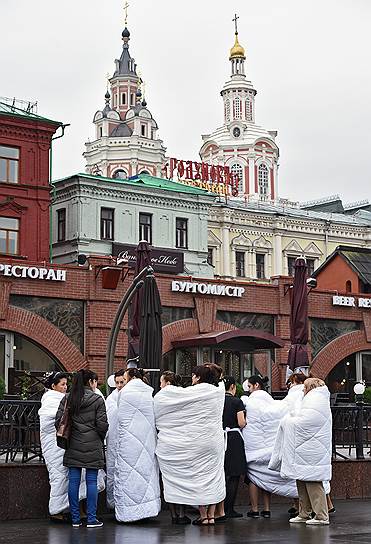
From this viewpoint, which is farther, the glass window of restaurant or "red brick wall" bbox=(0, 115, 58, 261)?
"red brick wall" bbox=(0, 115, 58, 261)

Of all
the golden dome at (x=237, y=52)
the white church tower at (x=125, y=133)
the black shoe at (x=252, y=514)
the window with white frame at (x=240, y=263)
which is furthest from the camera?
the golden dome at (x=237, y=52)

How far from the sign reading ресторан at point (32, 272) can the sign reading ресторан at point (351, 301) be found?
9343 millimetres

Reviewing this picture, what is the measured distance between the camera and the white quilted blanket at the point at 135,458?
1190 cm

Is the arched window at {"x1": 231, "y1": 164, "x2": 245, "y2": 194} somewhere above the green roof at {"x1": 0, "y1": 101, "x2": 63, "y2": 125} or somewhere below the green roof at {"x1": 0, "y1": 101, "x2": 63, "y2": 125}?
above

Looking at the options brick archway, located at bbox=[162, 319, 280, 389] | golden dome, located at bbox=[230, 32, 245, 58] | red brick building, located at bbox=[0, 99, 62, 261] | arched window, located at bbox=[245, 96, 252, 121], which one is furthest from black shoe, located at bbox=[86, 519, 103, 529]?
golden dome, located at bbox=[230, 32, 245, 58]

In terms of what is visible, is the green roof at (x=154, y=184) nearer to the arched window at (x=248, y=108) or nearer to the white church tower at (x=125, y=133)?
the white church tower at (x=125, y=133)

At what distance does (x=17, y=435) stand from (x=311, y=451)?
150 inches

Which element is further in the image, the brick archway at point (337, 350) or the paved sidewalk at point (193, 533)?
the brick archway at point (337, 350)

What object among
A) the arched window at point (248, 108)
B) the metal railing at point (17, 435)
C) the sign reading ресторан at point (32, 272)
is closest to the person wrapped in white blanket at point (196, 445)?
the metal railing at point (17, 435)

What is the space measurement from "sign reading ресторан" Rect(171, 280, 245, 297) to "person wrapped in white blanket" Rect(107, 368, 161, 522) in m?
16.6

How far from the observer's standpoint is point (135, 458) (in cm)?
1193

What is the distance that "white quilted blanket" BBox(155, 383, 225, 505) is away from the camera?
38.6ft

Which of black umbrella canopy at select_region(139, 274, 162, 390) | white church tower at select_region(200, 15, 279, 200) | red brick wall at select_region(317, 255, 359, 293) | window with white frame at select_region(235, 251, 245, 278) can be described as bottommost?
black umbrella canopy at select_region(139, 274, 162, 390)

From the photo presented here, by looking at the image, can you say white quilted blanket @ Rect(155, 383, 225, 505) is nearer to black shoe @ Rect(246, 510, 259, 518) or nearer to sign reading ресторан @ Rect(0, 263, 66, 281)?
black shoe @ Rect(246, 510, 259, 518)
